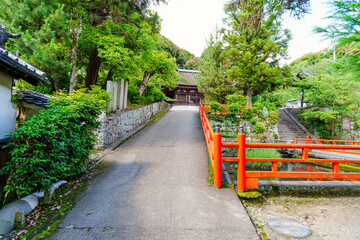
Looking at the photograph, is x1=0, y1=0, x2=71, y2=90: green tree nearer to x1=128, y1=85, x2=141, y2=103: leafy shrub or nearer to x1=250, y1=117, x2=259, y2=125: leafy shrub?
x1=128, y1=85, x2=141, y2=103: leafy shrub

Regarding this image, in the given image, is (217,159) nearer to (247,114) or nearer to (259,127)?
(259,127)

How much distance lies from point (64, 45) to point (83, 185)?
7389mm

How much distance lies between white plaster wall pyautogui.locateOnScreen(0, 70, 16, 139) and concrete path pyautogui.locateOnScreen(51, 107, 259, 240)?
6.77 feet

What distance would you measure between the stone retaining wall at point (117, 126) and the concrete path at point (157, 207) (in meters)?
1.60

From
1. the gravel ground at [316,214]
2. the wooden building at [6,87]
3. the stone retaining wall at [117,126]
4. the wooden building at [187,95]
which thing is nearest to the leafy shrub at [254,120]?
the stone retaining wall at [117,126]

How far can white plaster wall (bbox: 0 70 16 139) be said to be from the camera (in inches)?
128

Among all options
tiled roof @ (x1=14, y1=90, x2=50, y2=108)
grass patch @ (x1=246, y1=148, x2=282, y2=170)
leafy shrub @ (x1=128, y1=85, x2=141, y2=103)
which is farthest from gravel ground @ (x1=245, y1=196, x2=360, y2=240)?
leafy shrub @ (x1=128, y1=85, x2=141, y2=103)

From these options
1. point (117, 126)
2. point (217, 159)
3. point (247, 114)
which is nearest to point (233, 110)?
point (247, 114)

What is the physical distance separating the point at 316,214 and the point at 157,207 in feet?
9.67

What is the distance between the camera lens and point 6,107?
11.0ft

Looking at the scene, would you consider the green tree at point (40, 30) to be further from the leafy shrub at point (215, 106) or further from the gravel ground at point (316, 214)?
the leafy shrub at point (215, 106)

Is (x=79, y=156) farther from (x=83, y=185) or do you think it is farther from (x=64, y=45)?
(x=64, y=45)

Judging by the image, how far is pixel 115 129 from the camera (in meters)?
8.00

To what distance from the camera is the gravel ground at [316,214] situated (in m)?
2.62
